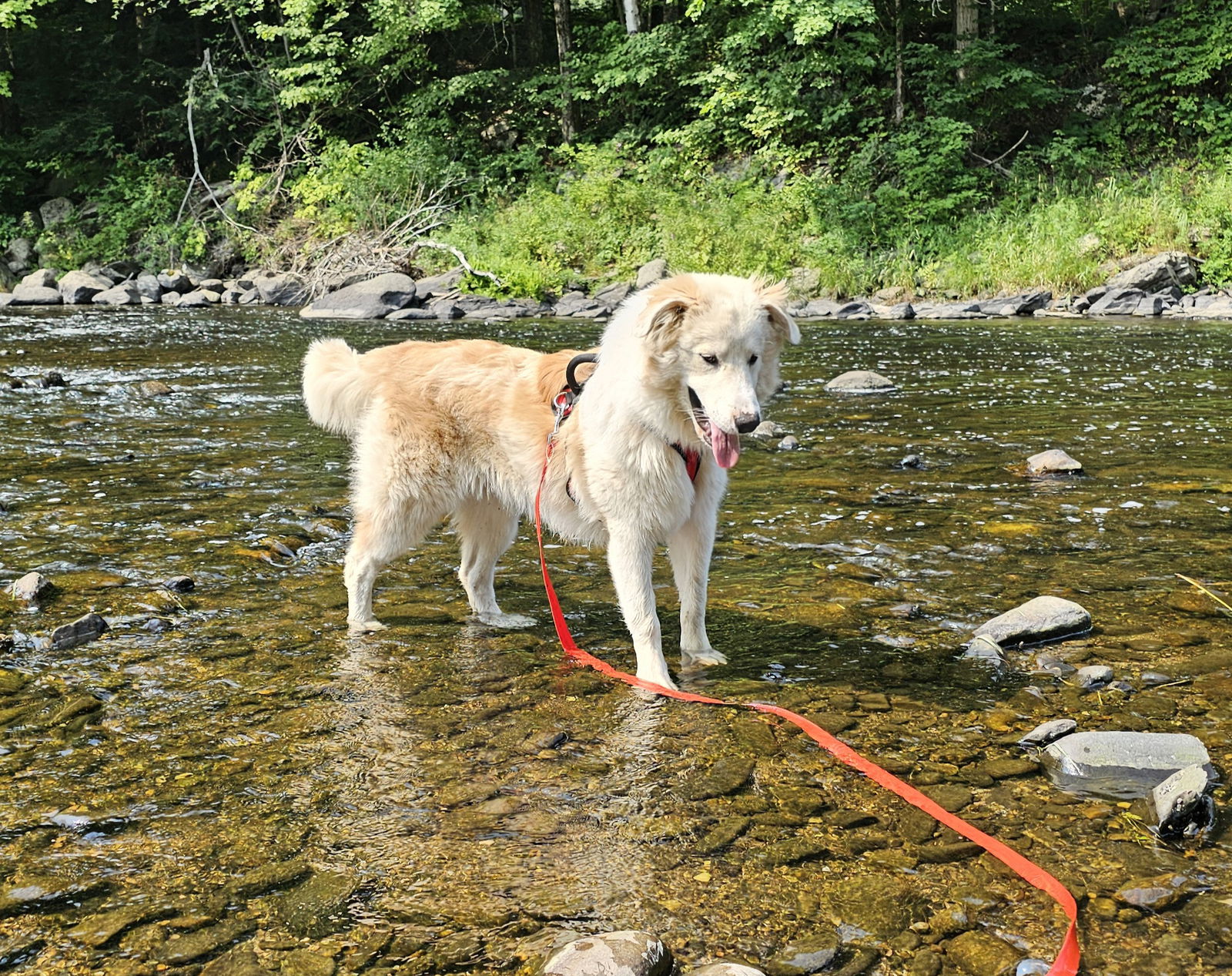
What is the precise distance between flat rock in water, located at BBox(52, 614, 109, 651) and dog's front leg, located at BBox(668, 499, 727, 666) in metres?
2.74

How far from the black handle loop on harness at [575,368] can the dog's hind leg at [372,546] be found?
3.28 feet

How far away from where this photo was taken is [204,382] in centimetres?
1330

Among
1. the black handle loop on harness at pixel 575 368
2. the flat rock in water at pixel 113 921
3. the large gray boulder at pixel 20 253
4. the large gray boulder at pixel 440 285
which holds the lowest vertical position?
the flat rock in water at pixel 113 921

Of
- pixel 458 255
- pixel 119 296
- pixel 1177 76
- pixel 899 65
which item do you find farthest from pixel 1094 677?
pixel 119 296

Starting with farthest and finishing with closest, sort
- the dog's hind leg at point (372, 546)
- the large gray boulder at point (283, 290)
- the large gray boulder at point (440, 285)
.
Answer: the large gray boulder at point (283, 290) < the large gray boulder at point (440, 285) < the dog's hind leg at point (372, 546)

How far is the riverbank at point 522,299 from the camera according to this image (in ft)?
64.0

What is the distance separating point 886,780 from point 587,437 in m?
2.04

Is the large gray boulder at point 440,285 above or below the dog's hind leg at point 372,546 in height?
above

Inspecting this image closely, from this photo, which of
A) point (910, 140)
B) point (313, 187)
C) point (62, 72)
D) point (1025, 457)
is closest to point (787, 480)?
point (1025, 457)

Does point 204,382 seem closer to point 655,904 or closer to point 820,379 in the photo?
point 820,379

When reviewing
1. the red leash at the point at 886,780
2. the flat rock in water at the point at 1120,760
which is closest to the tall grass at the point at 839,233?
the red leash at the point at 886,780

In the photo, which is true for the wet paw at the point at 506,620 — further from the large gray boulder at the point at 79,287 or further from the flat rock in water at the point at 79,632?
the large gray boulder at the point at 79,287

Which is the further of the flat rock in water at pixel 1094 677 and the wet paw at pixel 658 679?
the wet paw at pixel 658 679

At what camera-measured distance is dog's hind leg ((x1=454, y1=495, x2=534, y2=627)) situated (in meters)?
5.66
